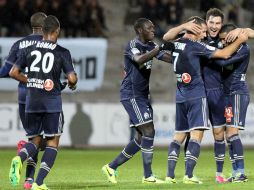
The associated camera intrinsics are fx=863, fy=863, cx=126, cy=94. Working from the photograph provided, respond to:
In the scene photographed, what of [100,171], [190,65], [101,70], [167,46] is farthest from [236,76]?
[101,70]

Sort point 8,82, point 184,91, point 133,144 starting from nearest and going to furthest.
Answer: point 184,91
point 133,144
point 8,82

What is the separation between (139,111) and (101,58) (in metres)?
10.6

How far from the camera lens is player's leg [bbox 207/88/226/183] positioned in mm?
11742

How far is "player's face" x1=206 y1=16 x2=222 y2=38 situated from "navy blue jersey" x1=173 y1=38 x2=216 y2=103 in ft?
1.59

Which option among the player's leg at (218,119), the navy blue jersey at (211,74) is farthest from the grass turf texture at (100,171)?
the navy blue jersey at (211,74)

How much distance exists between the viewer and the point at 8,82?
2169cm

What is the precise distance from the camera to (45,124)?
10.6m

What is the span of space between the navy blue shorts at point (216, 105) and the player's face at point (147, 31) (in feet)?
3.63

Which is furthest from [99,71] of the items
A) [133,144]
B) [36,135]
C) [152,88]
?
[36,135]

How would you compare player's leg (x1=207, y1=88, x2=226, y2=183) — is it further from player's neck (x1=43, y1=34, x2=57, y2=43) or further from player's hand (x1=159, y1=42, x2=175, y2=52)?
player's neck (x1=43, y1=34, x2=57, y2=43)

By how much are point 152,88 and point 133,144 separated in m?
10.5

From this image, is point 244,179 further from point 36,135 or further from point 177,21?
point 177,21

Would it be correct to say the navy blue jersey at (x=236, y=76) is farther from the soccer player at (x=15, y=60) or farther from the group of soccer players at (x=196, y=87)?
the soccer player at (x=15, y=60)

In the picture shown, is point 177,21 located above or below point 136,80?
above
